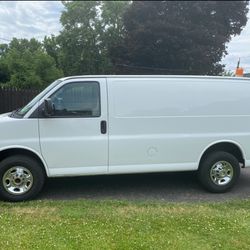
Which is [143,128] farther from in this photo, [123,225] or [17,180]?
[17,180]

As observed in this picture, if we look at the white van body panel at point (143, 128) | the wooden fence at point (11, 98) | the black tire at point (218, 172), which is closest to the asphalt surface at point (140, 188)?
the black tire at point (218, 172)

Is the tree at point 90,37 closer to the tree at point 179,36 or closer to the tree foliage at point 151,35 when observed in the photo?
the tree foliage at point 151,35

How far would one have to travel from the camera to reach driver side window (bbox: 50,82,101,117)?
254 inches

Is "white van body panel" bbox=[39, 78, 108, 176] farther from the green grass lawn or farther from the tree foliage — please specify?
the tree foliage

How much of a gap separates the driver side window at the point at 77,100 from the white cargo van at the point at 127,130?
16 mm

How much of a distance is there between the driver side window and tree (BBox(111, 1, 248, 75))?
2260cm

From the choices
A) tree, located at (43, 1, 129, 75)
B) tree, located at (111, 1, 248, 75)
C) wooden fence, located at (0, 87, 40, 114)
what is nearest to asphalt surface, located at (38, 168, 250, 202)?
wooden fence, located at (0, 87, 40, 114)

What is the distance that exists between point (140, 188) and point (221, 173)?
1.44 metres

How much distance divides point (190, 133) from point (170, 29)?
2565 cm

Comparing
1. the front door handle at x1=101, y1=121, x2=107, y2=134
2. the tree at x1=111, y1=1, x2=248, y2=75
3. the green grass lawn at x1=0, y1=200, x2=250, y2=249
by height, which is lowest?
the green grass lawn at x1=0, y1=200, x2=250, y2=249

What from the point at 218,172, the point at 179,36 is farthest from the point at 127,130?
the point at 179,36

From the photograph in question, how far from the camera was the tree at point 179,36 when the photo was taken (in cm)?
2989

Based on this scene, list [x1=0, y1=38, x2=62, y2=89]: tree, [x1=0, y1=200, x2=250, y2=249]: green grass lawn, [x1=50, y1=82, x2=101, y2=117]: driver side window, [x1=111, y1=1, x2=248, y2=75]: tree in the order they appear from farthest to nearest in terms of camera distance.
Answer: [x1=0, y1=38, x2=62, y2=89]: tree
[x1=111, y1=1, x2=248, y2=75]: tree
[x1=50, y1=82, x2=101, y2=117]: driver side window
[x1=0, y1=200, x2=250, y2=249]: green grass lawn

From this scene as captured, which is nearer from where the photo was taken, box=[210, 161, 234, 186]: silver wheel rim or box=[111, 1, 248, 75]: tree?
box=[210, 161, 234, 186]: silver wheel rim
